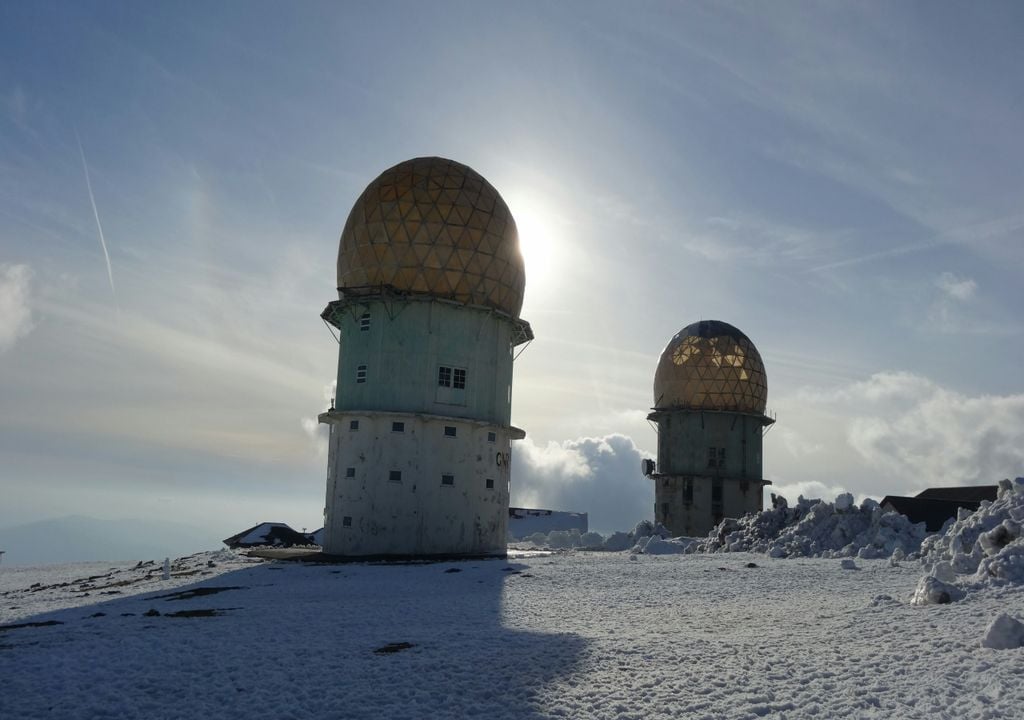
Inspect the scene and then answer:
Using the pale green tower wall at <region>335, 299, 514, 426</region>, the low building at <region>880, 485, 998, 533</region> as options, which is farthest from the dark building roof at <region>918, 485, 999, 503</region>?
the pale green tower wall at <region>335, 299, 514, 426</region>

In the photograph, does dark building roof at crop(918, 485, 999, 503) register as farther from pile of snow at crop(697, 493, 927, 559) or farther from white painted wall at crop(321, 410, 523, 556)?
white painted wall at crop(321, 410, 523, 556)

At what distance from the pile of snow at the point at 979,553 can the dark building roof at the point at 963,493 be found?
1237 inches

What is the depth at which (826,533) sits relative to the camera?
24.3m

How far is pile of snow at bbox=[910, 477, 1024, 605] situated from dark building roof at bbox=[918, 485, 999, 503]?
1237 inches

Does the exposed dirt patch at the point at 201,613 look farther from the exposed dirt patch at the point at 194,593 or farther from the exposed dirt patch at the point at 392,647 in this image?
the exposed dirt patch at the point at 392,647

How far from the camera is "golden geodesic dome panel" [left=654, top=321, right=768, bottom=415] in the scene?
43781 mm

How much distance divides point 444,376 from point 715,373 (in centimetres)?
2146

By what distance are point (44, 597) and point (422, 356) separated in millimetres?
13107

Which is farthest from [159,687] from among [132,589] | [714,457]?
[714,457]

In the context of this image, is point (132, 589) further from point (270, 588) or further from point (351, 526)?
point (351, 526)

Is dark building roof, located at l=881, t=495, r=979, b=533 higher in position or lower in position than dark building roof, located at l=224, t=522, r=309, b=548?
higher

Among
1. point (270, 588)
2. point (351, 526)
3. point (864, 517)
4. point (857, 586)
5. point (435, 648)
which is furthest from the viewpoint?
point (351, 526)

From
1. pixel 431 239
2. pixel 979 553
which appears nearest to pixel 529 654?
pixel 979 553

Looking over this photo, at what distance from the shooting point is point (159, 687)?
8422 mm
